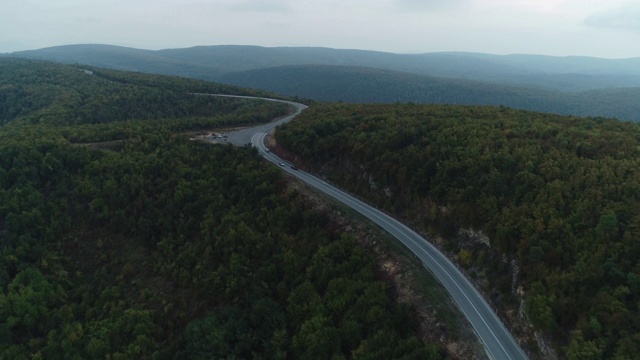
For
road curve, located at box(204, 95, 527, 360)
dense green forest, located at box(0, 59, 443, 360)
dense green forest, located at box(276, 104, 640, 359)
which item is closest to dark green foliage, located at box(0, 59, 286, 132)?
dense green forest, located at box(0, 59, 443, 360)

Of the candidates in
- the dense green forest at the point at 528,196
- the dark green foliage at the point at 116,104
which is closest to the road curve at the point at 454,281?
the dense green forest at the point at 528,196

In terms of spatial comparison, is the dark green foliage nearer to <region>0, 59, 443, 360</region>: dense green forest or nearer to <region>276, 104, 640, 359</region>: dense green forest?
<region>0, 59, 443, 360</region>: dense green forest

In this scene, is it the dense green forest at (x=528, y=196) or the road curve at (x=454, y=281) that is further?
the road curve at (x=454, y=281)

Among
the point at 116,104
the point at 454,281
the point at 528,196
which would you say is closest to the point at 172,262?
the point at 454,281

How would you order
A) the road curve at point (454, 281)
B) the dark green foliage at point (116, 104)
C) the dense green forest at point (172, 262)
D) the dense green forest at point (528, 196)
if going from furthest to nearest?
1. the dark green foliage at point (116, 104)
2. the dense green forest at point (172, 262)
3. the road curve at point (454, 281)
4. the dense green forest at point (528, 196)

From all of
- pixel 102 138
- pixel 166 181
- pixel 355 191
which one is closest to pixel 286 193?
pixel 355 191

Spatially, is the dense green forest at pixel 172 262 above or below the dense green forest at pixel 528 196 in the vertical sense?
below

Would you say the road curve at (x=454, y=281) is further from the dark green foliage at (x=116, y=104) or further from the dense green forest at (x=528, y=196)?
the dark green foliage at (x=116, y=104)

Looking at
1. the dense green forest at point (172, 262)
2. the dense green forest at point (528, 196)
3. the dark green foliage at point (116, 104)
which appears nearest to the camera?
the dense green forest at point (528, 196)
